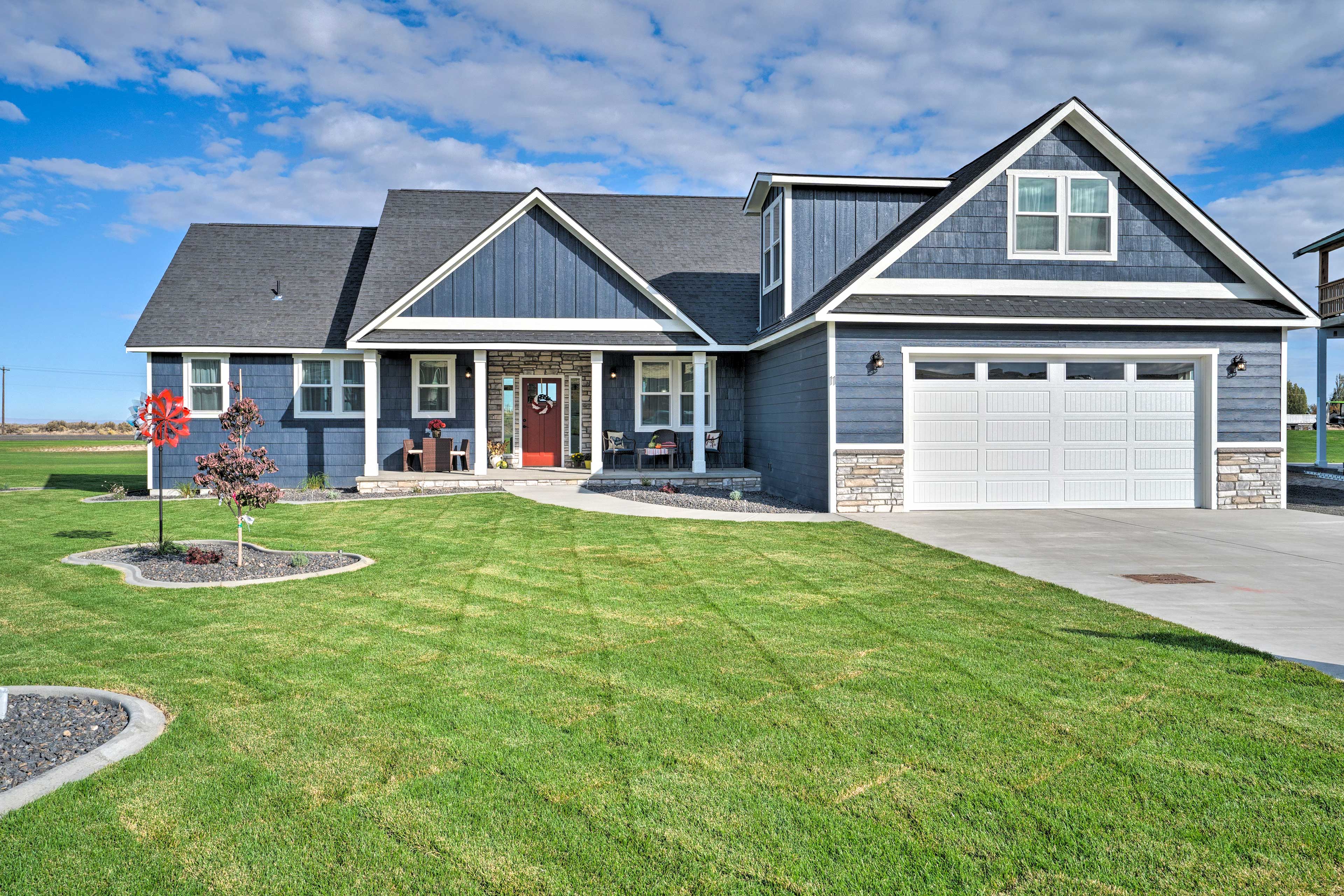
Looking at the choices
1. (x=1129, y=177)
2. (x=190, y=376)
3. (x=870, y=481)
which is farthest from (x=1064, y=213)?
(x=190, y=376)

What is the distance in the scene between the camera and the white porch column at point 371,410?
1567 cm

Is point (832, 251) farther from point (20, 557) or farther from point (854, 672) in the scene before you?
point (20, 557)

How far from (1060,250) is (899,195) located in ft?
11.1

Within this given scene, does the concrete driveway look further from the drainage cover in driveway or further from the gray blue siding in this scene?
the gray blue siding

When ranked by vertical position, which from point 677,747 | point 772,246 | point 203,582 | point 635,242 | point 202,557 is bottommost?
point 677,747

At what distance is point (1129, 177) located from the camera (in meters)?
12.7

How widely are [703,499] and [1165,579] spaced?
805cm

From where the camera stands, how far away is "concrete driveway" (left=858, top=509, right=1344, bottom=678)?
549 centimetres

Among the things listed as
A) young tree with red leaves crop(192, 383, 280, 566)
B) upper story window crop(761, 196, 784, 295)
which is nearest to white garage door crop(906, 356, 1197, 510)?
upper story window crop(761, 196, 784, 295)

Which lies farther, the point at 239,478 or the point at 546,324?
the point at 546,324

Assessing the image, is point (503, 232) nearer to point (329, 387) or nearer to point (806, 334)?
point (329, 387)

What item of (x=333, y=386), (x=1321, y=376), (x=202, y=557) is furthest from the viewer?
(x=1321, y=376)

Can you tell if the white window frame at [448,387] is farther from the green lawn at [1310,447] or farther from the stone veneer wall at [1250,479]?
the green lawn at [1310,447]

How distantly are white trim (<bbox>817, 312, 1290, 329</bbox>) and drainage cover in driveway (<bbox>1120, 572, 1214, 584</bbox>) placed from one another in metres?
5.62
